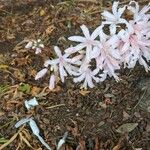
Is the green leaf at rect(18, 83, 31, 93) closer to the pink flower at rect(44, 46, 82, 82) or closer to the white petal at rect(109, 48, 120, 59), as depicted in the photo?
the pink flower at rect(44, 46, 82, 82)

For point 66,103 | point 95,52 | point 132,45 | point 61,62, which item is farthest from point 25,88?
point 132,45

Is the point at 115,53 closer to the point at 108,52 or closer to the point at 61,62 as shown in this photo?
the point at 108,52

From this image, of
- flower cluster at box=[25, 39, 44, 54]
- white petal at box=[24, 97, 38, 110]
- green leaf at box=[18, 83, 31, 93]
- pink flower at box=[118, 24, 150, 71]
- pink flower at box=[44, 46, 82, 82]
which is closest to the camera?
pink flower at box=[118, 24, 150, 71]

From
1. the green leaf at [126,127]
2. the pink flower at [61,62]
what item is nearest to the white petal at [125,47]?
the pink flower at [61,62]

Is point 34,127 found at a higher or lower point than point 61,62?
lower

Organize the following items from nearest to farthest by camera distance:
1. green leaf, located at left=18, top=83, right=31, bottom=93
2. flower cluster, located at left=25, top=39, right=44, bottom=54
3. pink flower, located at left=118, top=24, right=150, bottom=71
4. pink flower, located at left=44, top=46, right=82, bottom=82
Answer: pink flower, located at left=118, top=24, right=150, bottom=71 < pink flower, located at left=44, top=46, right=82, bottom=82 < green leaf, located at left=18, top=83, right=31, bottom=93 < flower cluster, located at left=25, top=39, right=44, bottom=54

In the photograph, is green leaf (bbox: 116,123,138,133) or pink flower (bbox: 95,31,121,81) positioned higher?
pink flower (bbox: 95,31,121,81)

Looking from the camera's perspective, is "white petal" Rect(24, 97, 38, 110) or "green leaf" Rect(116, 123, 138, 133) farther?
"white petal" Rect(24, 97, 38, 110)

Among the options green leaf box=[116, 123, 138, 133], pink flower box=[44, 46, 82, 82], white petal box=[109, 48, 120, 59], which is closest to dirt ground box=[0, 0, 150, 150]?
green leaf box=[116, 123, 138, 133]

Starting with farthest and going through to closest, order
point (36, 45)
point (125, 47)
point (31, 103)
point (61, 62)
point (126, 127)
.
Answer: point (36, 45) → point (31, 103) → point (126, 127) → point (61, 62) → point (125, 47)
